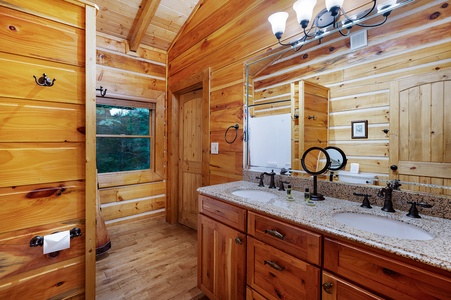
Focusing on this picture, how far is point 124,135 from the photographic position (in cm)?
308

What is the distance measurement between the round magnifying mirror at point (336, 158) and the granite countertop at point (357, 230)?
227 mm

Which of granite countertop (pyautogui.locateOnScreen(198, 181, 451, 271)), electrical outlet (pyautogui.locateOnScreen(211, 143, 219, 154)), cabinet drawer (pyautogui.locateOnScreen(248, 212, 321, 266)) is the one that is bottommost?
cabinet drawer (pyautogui.locateOnScreen(248, 212, 321, 266))

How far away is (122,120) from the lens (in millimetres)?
3082

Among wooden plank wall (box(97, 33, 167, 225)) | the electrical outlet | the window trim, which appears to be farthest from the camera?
the window trim

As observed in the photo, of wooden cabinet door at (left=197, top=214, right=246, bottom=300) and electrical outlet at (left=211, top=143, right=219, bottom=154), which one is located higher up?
electrical outlet at (left=211, top=143, right=219, bottom=154)

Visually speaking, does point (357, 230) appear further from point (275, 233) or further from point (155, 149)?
point (155, 149)

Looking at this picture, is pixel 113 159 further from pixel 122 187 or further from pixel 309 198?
pixel 309 198

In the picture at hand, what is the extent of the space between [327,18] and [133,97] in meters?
2.65

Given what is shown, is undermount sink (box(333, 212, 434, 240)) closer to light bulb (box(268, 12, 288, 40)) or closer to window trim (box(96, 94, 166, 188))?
light bulb (box(268, 12, 288, 40))

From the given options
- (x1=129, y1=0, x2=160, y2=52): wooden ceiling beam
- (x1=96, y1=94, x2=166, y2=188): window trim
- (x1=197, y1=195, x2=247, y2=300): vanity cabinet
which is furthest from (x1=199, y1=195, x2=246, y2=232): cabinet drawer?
(x1=129, y1=0, x2=160, y2=52): wooden ceiling beam

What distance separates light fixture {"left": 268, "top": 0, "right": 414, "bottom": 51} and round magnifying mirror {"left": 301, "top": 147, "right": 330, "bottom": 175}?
2.74 feet

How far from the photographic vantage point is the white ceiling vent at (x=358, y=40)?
1341mm

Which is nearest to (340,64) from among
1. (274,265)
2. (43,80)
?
(274,265)

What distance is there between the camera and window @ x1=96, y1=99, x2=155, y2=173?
292 centimetres
